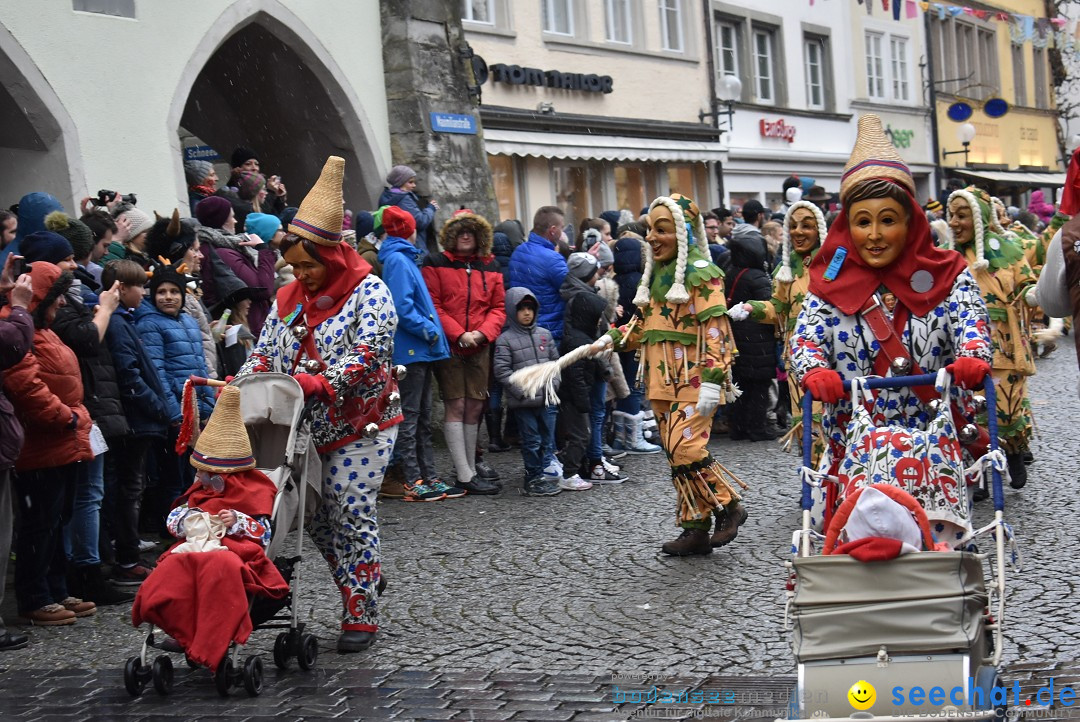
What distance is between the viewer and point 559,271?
12.4 metres

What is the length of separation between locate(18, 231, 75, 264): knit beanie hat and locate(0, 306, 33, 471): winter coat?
93 cm

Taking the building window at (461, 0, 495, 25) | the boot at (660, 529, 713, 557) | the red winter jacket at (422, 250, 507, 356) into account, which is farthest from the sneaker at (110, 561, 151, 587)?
the building window at (461, 0, 495, 25)

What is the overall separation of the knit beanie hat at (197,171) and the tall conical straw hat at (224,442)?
7.16 meters

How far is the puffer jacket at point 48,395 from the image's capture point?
295 inches

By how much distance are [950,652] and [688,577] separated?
3587 millimetres

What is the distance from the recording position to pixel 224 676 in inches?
241

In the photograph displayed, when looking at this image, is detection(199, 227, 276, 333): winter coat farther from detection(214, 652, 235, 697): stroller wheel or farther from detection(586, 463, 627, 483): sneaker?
detection(214, 652, 235, 697): stroller wheel

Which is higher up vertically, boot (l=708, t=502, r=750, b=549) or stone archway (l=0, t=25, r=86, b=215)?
stone archway (l=0, t=25, r=86, b=215)

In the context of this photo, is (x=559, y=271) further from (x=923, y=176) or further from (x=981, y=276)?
(x=923, y=176)

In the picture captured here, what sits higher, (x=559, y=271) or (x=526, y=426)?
(x=559, y=271)

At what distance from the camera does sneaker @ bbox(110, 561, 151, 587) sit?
8.56 meters

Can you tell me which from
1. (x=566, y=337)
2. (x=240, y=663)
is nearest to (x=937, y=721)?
(x=240, y=663)

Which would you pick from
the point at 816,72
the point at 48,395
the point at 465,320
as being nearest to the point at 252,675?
the point at 48,395

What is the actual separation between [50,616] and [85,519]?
25.3 inches
